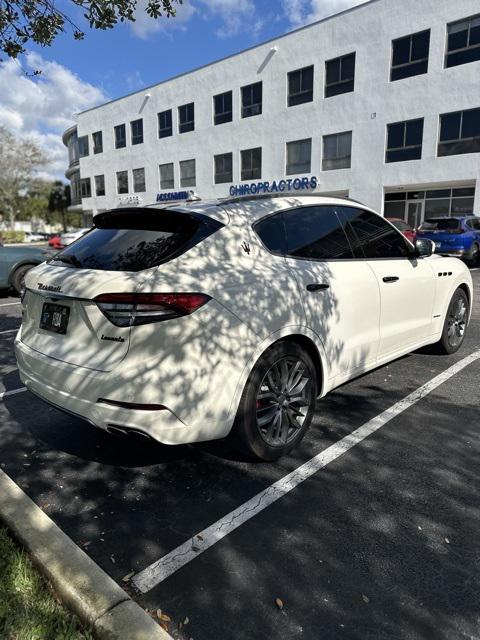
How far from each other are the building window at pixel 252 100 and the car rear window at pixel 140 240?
28.5 m

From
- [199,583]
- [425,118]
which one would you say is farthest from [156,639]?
[425,118]

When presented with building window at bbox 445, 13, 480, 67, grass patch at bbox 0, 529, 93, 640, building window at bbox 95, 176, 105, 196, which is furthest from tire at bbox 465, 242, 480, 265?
building window at bbox 95, 176, 105, 196

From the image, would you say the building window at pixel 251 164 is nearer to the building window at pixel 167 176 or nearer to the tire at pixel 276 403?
the building window at pixel 167 176

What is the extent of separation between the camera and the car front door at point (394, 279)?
13.1ft

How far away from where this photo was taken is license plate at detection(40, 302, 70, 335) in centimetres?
292

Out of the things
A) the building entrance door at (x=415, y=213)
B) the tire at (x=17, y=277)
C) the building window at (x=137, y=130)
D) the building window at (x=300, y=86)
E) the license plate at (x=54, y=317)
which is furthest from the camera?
the building window at (x=137, y=130)

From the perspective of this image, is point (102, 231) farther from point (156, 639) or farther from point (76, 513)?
point (156, 639)

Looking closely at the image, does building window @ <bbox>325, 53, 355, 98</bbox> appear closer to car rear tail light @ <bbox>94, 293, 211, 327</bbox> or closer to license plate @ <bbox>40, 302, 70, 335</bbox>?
license plate @ <bbox>40, 302, 70, 335</bbox>

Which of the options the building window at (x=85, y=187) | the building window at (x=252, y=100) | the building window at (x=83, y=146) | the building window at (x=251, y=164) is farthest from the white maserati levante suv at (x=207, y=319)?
the building window at (x=83, y=146)

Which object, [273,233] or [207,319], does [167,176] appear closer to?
[273,233]

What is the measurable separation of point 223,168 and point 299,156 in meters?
6.36

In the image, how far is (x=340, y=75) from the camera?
25.0 metres

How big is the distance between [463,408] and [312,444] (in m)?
1.50

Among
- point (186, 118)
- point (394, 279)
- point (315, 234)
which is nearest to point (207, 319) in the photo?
point (315, 234)
